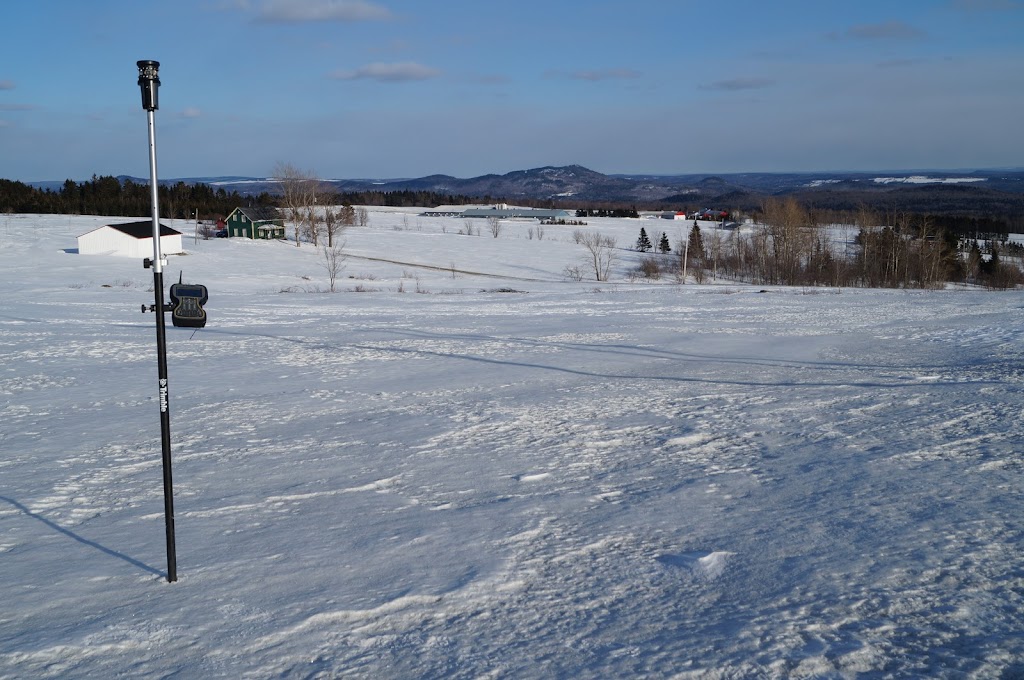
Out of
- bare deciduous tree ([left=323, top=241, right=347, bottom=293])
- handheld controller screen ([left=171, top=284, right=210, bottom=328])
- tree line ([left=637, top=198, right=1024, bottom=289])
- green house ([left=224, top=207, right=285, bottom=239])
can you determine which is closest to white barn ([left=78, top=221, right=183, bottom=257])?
bare deciduous tree ([left=323, top=241, right=347, bottom=293])

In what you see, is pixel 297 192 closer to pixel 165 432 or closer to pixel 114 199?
pixel 114 199

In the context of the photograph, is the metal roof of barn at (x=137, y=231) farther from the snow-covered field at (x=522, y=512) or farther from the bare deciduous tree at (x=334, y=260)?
the snow-covered field at (x=522, y=512)

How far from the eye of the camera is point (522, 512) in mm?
8250

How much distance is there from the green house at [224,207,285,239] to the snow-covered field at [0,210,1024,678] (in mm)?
66011

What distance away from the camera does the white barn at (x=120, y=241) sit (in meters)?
64.5

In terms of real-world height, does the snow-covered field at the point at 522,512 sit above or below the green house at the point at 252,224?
below

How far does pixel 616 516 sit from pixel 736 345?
44.7ft

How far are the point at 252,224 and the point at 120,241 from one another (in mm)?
19058

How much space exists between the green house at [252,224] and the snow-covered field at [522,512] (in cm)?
6601

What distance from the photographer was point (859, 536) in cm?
724

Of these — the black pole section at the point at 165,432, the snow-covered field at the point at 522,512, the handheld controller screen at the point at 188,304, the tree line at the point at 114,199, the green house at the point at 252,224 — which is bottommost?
the snow-covered field at the point at 522,512

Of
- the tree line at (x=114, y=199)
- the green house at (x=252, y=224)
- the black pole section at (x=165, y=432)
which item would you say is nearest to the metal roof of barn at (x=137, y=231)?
the green house at (x=252, y=224)

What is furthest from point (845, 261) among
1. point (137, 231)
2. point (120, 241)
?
point (120, 241)

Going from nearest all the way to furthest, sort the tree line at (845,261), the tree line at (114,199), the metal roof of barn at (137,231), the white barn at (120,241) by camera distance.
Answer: the white barn at (120,241), the metal roof of barn at (137,231), the tree line at (845,261), the tree line at (114,199)
